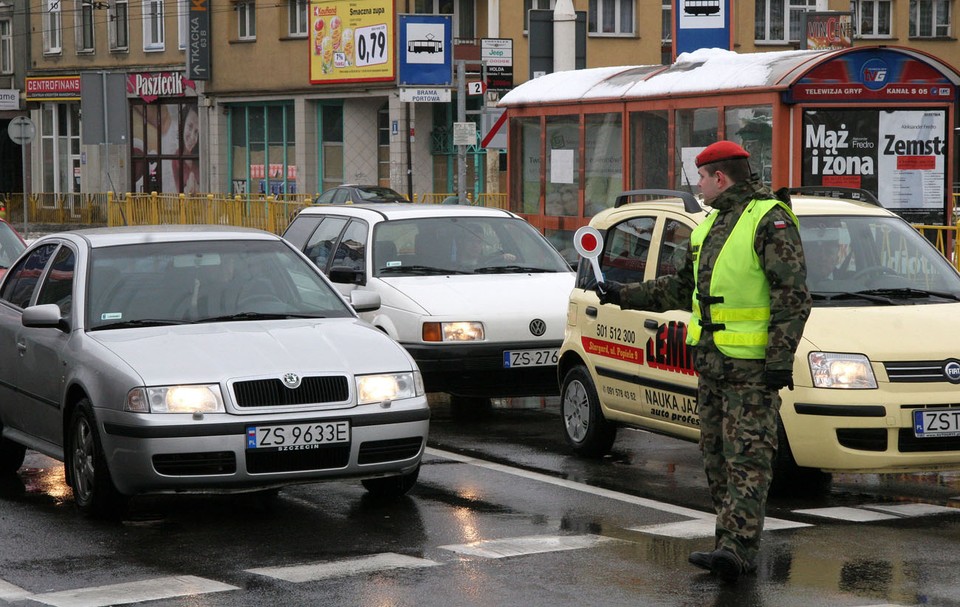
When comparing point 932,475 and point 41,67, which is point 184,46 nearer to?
point 41,67

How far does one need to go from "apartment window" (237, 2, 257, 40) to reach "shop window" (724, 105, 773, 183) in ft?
105

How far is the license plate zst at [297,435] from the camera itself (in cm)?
773

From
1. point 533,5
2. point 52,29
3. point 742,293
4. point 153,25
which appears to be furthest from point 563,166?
point 52,29

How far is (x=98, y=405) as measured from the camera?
26.2 ft

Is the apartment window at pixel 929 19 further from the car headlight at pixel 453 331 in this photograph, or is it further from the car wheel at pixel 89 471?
the car wheel at pixel 89 471

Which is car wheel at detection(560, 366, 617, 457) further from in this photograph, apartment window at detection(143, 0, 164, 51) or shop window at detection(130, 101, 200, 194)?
apartment window at detection(143, 0, 164, 51)

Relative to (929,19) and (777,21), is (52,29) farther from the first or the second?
(929,19)

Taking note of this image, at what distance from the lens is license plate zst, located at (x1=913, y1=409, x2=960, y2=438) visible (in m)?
8.17

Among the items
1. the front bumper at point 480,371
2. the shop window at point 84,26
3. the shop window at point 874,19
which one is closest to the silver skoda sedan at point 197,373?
the front bumper at point 480,371

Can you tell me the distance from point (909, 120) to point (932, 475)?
22.8 ft

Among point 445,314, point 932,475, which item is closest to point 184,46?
point 445,314

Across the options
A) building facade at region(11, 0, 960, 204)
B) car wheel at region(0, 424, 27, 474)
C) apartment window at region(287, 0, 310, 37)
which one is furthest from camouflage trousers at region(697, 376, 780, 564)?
apartment window at region(287, 0, 310, 37)

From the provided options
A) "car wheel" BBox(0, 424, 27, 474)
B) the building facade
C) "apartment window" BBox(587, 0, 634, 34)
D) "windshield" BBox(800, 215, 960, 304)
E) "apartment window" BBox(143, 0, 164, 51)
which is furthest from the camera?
"apartment window" BBox(143, 0, 164, 51)

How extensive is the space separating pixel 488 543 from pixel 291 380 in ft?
4.04
